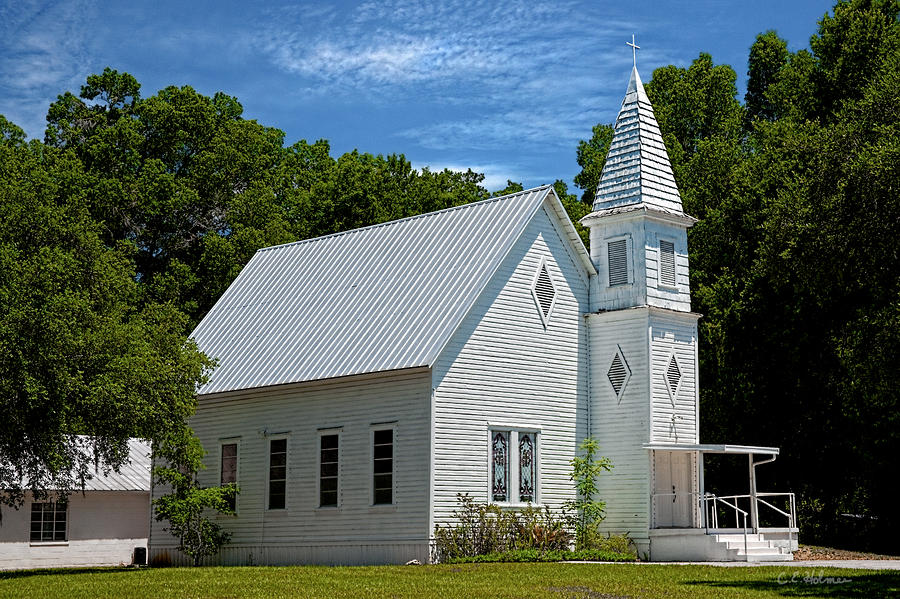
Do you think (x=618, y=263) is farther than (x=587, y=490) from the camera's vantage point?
Yes

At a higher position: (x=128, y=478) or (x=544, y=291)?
(x=544, y=291)

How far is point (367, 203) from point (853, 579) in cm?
3355

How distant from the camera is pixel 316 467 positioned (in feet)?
104

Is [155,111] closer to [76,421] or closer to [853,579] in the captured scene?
[76,421]

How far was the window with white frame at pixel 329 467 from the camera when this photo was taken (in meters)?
31.1

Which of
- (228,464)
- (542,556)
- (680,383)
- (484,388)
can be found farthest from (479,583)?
(228,464)

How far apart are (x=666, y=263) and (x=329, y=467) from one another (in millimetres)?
11008

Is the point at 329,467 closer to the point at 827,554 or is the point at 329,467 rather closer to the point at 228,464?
the point at 228,464

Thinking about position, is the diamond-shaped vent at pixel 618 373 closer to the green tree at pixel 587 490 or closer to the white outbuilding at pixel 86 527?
the green tree at pixel 587 490

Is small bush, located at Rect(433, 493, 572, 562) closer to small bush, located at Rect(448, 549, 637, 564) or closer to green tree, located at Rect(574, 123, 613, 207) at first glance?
small bush, located at Rect(448, 549, 637, 564)

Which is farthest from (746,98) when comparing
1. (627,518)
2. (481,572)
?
(481,572)

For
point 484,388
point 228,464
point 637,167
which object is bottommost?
point 228,464

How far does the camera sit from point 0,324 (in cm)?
2659

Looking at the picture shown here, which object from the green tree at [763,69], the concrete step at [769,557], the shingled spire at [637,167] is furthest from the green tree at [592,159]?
the concrete step at [769,557]
